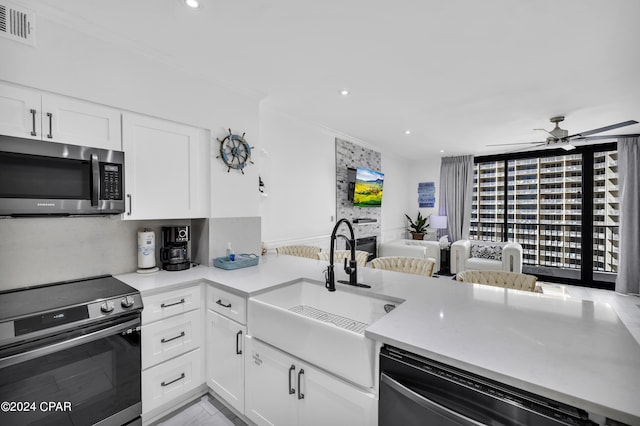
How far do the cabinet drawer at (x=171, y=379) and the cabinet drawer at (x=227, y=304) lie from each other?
374 millimetres

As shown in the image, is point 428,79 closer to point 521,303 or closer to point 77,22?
point 521,303

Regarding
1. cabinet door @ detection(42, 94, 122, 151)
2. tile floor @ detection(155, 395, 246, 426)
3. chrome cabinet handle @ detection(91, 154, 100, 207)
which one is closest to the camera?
cabinet door @ detection(42, 94, 122, 151)

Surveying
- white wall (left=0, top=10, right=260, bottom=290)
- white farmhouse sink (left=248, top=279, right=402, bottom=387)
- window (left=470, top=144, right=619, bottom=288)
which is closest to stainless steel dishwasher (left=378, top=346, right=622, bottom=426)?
white farmhouse sink (left=248, top=279, right=402, bottom=387)

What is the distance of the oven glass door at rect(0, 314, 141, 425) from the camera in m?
1.30

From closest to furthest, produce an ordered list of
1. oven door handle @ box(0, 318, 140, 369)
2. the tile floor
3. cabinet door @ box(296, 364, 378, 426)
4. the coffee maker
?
cabinet door @ box(296, 364, 378, 426)
oven door handle @ box(0, 318, 140, 369)
the tile floor
the coffee maker

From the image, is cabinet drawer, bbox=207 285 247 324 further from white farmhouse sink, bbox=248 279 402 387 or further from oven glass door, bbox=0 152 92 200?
oven glass door, bbox=0 152 92 200

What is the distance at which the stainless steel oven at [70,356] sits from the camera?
1.30 m

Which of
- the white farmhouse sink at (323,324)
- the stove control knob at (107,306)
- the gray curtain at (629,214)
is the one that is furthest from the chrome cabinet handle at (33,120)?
the gray curtain at (629,214)

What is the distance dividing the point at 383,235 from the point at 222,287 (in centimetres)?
452

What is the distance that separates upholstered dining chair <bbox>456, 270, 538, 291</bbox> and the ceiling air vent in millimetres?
3005

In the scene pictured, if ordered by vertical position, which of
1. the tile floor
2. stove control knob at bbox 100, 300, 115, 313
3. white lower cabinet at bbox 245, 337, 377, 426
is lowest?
the tile floor

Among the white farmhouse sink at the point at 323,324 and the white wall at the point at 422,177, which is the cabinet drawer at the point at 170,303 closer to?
the white farmhouse sink at the point at 323,324

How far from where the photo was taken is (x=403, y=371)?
1.05m

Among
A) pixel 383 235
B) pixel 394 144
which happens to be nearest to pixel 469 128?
pixel 394 144
